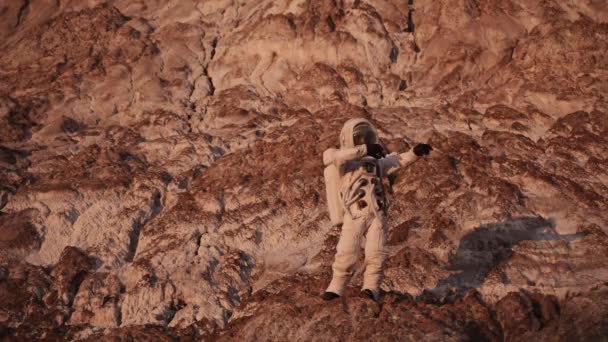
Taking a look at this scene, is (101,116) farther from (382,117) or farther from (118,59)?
(382,117)

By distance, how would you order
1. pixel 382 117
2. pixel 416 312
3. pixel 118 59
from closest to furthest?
pixel 416 312 < pixel 382 117 < pixel 118 59

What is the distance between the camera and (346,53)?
11500 millimetres

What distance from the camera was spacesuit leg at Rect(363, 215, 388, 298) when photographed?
6.68 meters

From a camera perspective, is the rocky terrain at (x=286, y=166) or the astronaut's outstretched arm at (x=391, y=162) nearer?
the astronaut's outstretched arm at (x=391, y=162)

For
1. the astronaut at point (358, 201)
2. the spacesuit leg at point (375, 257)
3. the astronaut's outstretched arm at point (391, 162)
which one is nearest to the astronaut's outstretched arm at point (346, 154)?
the astronaut at point (358, 201)

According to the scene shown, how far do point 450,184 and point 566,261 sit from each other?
1882mm

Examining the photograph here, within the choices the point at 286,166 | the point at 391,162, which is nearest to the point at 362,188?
the point at 391,162

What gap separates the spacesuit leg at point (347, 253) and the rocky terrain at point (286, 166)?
30 centimetres

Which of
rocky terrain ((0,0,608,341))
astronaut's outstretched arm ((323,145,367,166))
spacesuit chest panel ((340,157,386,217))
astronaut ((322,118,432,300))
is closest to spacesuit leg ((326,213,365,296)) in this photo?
astronaut ((322,118,432,300))

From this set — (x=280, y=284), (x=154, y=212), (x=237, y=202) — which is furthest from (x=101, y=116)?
(x=280, y=284)

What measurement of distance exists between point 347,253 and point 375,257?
0.28 metres

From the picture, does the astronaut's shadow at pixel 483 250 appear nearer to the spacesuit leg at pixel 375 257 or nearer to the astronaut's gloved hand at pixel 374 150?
the spacesuit leg at pixel 375 257

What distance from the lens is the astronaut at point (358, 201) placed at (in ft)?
21.9

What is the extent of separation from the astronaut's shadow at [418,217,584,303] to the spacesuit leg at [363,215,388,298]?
2.15ft
